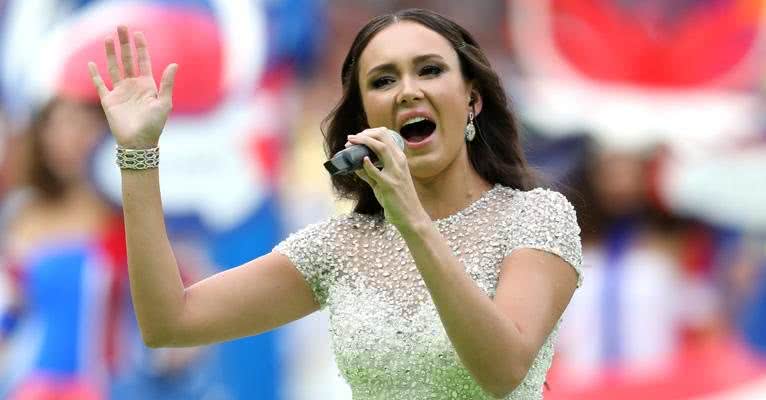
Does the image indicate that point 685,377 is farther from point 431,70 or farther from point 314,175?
point 431,70

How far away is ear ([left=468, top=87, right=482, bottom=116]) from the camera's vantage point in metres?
2.53

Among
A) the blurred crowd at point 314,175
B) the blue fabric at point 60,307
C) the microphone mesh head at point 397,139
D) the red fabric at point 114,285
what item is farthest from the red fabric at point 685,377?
the microphone mesh head at point 397,139

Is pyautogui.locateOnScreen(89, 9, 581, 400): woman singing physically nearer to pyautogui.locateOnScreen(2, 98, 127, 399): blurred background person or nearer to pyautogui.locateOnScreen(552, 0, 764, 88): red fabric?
pyautogui.locateOnScreen(2, 98, 127, 399): blurred background person

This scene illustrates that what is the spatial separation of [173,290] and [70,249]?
2722 mm

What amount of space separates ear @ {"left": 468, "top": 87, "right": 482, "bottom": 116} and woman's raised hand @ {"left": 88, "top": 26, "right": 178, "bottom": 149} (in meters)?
0.59

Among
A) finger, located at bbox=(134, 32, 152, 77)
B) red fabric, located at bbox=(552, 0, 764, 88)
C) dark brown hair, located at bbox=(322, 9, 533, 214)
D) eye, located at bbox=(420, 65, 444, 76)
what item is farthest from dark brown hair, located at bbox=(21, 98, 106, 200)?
eye, located at bbox=(420, 65, 444, 76)

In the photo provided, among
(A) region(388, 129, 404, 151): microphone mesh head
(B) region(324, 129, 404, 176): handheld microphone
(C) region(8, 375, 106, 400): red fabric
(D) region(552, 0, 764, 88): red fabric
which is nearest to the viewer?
(B) region(324, 129, 404, 176): handheld microphone

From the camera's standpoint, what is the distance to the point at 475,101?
254 centimetres

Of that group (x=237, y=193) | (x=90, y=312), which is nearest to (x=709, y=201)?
(x=237, y=193)

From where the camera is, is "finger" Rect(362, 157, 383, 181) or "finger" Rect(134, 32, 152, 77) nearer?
"finger" Rect(362, 157, 383, 181)

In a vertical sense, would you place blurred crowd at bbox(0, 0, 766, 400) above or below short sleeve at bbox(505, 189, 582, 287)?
below

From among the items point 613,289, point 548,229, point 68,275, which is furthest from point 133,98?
point 613,289

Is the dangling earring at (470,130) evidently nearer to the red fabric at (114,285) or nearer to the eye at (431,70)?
the eye at (431,70)

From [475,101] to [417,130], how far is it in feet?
0.61
